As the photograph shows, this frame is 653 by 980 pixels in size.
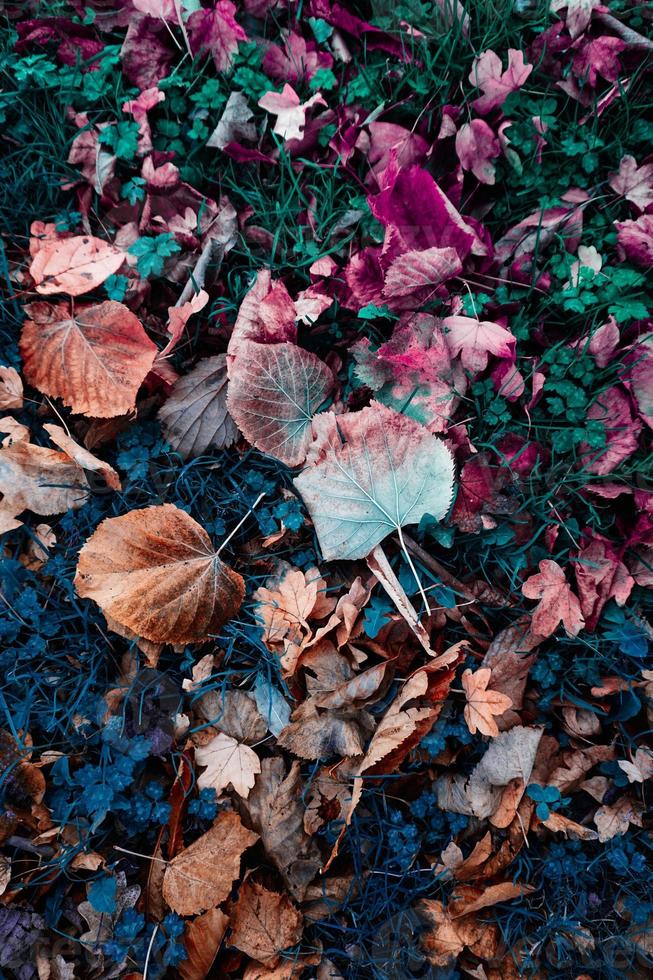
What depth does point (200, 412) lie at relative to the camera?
82.7 inches

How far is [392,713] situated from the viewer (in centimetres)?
195

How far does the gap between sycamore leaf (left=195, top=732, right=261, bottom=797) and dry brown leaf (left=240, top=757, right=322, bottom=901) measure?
0.15ft

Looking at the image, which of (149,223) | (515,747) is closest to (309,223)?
(149,223)

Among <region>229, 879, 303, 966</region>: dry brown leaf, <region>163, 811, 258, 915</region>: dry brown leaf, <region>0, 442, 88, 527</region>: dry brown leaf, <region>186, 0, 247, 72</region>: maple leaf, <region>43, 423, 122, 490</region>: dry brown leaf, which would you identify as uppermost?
<region>186, 0, 247, 72</region>: maple leaf

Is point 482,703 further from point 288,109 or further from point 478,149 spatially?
point 288,109

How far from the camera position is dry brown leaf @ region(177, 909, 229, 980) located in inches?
73.5

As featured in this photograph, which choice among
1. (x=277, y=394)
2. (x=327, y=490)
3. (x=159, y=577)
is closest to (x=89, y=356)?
(x=277, y=394)

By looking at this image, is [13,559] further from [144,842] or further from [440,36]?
[440,36]

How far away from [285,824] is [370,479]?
1.01 meters

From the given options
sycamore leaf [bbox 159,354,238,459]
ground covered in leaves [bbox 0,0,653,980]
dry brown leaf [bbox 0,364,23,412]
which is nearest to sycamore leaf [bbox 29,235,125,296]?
ground covered in leaves [bbox 0,0,653,980]

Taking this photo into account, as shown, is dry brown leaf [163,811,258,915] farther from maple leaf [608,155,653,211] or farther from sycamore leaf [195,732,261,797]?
maple leaf [608,155,653,211]

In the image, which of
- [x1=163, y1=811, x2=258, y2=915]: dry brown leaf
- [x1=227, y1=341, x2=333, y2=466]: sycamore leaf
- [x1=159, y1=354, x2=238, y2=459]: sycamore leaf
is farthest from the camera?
[x1=159, y1=354, x2=238, y2=459]: sycamore leaf

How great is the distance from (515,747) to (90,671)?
1262 mm

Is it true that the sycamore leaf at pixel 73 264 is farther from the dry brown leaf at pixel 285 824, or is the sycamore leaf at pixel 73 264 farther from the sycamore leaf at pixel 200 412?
the dry brown leaf at pixel 285 824
